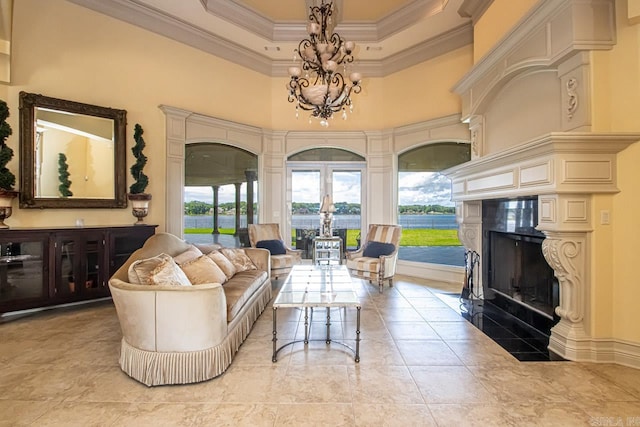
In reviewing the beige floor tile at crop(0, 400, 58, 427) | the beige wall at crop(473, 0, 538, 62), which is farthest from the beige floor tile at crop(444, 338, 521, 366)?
the beige wall at crop(473, 0, 538, 62)

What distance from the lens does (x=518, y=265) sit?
3957 mm

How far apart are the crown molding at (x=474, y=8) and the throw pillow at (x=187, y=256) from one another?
4.95 meters

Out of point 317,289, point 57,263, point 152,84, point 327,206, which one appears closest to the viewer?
point 317,289

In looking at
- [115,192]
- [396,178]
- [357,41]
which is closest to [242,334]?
[115,192]

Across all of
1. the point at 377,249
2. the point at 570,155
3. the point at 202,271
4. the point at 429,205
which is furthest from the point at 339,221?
the point at 570,155

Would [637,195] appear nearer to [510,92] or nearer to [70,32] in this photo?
[510,92]

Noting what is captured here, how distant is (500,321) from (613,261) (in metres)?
1.40

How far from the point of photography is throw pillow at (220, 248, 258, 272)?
434cm

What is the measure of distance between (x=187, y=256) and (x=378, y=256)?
3199mm

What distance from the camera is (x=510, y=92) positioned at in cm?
385

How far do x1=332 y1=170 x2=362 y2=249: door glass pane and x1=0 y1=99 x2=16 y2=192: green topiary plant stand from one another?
5.01 metres

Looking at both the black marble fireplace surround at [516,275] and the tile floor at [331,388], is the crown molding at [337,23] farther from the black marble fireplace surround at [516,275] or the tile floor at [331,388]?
the tile floor at [331,388]

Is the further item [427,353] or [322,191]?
[322,191]

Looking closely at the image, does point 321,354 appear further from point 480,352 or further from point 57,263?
point 57,263
